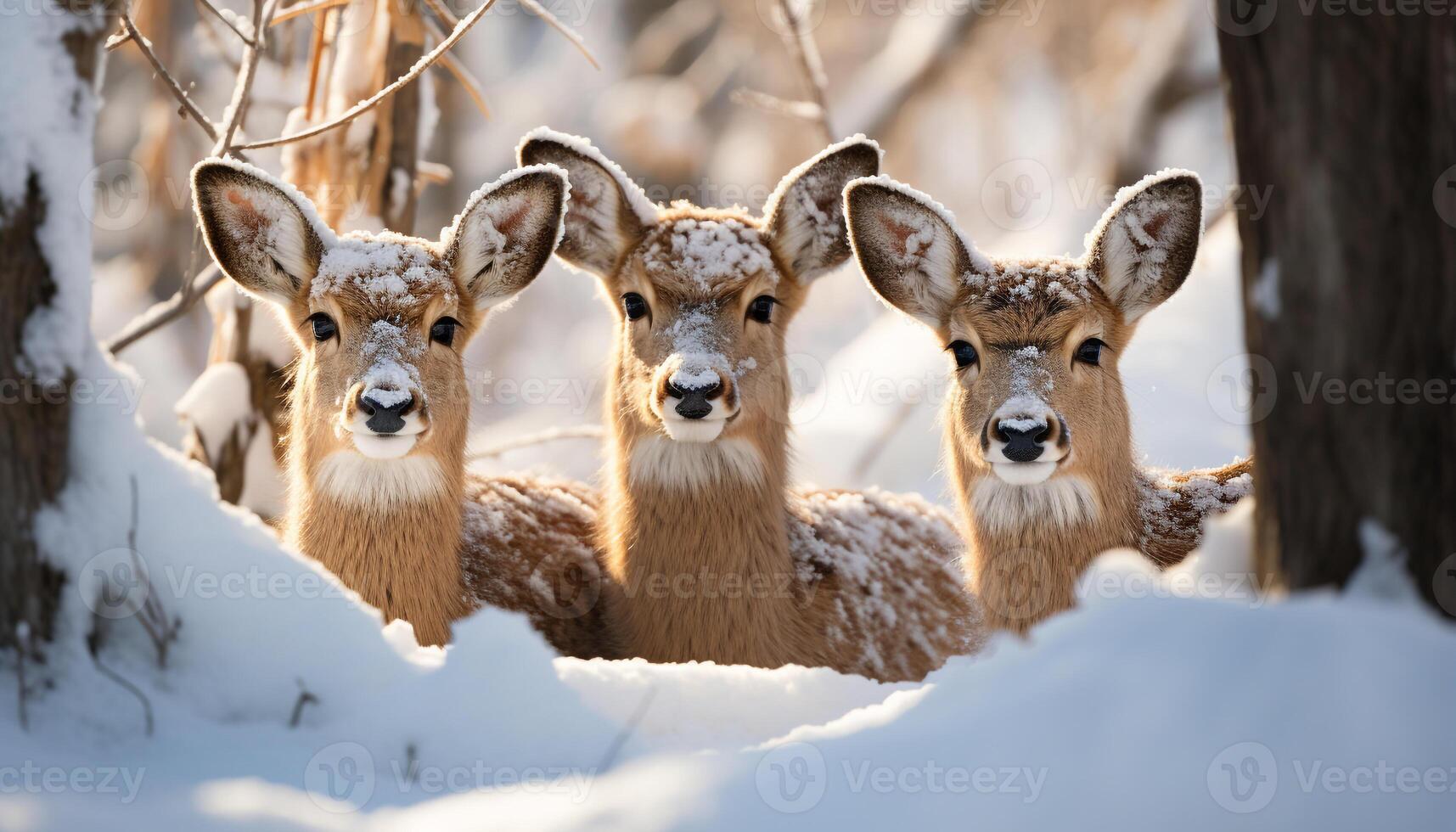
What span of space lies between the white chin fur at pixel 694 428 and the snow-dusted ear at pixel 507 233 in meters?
0.77

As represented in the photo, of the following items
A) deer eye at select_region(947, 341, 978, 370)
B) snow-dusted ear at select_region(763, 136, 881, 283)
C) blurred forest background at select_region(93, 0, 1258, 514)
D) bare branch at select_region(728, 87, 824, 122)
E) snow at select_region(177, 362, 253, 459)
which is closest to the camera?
deer eye at select_region(947, 341, 978, 370)

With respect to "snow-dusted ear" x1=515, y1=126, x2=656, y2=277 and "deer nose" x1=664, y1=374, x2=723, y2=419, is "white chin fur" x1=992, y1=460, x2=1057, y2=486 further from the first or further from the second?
"snow-dusted ear" x1=515, y1=126, x2=656, y2=277

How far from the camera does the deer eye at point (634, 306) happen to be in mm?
6090

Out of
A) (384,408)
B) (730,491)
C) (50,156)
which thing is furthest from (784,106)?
(50,156)

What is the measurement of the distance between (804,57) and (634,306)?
9.90 ft

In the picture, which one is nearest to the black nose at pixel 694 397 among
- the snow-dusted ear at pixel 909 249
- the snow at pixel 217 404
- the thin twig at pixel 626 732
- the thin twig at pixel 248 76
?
the snow-dusted ear at pixel 909 249

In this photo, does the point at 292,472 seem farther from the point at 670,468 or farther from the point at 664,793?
the point at 664,793

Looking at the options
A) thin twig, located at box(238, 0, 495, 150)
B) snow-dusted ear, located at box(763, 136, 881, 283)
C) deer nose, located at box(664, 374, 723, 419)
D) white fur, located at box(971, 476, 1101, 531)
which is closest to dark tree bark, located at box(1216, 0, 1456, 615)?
white fur, located at box(971, 476, 1101, 531)

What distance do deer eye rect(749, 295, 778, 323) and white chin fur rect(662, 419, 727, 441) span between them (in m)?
0.58

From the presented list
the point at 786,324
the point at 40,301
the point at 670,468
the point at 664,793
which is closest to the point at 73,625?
the point at 40,301

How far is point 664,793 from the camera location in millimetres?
2828

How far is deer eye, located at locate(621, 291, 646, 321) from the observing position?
20.0 ft

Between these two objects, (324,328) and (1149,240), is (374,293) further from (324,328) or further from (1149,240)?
(1149,240)

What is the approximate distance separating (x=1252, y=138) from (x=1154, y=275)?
259 cm
